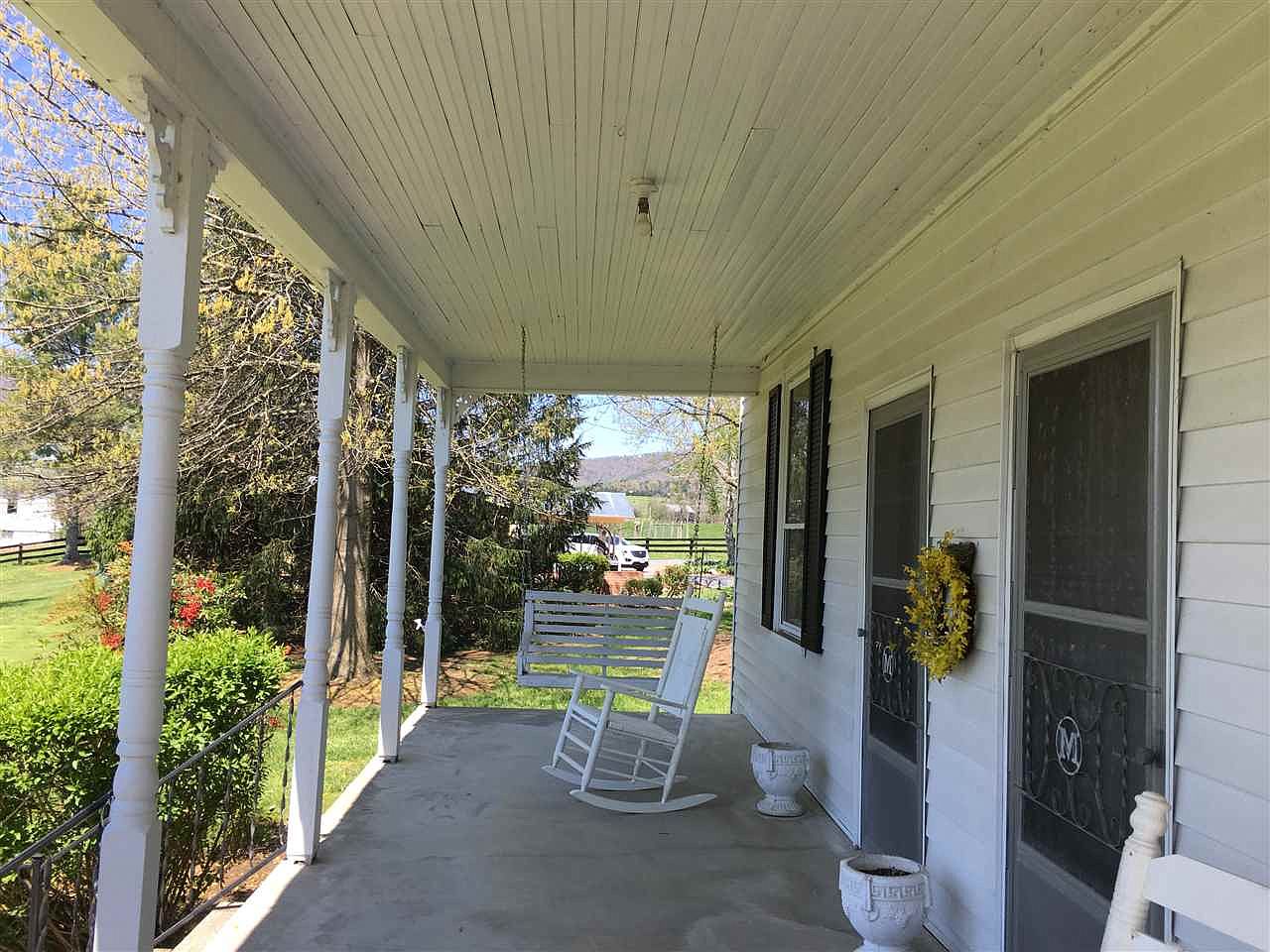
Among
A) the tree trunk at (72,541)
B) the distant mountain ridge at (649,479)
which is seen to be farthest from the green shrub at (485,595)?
the tree trunk at (72,541)

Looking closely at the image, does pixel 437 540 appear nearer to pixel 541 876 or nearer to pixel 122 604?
pixel 541 876

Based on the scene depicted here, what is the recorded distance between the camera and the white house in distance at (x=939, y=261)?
6.61ft

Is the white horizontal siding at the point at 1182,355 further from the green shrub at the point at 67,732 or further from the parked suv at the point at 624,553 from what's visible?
the parked suv at the point at 624,553

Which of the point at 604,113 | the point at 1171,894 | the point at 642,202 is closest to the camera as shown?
the point at 1171,894

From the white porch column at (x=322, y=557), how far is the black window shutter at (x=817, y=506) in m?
2.32

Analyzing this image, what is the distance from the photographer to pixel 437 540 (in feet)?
23.9

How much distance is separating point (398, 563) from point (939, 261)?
12.5 ft

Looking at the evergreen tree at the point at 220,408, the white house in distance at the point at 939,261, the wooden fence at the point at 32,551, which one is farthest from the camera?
the wooden fence at the point at 32,551

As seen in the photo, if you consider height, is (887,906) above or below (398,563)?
below

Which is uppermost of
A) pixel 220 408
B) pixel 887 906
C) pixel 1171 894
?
pixel 220 408

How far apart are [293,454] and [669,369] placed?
475 centimetres

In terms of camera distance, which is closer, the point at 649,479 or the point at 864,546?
the point at 864,546

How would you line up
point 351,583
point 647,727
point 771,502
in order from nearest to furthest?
point 647,727, point 771,502, point 351,583

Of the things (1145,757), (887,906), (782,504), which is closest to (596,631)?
(782,504)
